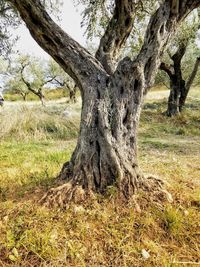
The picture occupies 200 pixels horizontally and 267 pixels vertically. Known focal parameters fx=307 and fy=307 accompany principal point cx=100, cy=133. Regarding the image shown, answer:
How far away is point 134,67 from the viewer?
11.2 feet

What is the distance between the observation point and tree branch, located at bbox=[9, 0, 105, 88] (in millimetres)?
3516

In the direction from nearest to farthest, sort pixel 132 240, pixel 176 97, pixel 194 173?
pixel 132 240
pixel 194 173
pixel 176 97

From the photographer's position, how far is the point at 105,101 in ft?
11.5

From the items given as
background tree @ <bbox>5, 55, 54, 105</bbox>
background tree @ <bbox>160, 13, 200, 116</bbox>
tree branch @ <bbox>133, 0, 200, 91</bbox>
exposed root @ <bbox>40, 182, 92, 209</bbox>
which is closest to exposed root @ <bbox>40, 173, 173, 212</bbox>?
exposed root @ <bbox>40, 182, 92, 209</bbox>

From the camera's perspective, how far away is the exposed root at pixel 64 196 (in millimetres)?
3209

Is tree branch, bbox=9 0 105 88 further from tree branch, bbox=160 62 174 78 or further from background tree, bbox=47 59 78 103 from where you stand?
background tree, bbox=47 59 78 103

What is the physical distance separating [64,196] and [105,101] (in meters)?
1.15

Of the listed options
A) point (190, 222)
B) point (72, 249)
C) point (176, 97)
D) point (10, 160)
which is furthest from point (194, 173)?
point (176, 97)

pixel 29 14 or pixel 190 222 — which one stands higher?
pixel 29 14

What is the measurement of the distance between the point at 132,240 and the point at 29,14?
267 cm

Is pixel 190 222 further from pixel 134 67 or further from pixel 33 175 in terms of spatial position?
pixel 33 175

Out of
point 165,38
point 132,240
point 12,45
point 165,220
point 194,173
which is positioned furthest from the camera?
point 12,45

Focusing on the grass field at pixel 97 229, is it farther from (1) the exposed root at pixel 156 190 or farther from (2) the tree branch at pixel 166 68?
(2) the tree branch at pixel 166 68

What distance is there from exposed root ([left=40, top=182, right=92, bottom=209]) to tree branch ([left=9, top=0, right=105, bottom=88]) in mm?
1241
